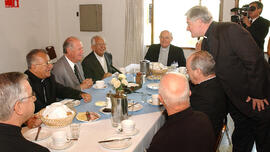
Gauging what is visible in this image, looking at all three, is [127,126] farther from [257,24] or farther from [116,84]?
[257,24]

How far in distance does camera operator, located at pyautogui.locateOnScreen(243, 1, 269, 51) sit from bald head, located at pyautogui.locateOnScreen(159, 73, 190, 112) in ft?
12.7

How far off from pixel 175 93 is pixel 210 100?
1.91 feet

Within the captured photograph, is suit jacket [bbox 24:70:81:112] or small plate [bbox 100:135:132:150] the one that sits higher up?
suit jacket [bbox 24:70:81:112]

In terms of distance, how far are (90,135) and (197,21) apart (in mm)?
1536

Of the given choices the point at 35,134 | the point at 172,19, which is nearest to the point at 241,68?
the point at 35,134

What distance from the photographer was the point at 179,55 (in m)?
4.54

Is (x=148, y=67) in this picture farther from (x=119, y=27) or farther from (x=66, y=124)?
(x=119, y=27)

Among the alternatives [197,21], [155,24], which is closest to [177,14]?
[155,24]

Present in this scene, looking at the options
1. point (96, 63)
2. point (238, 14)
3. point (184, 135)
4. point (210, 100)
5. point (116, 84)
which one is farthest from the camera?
point (96, 63)

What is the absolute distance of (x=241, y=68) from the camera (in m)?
2.37

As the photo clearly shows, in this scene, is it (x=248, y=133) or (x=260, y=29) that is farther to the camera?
(x=260, y=29)

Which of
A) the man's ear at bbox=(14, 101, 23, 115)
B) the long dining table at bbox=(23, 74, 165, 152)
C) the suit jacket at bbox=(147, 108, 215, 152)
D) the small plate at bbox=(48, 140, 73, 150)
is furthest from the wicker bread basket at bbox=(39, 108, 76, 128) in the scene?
the suit jacket at bbox=(147, 108, 215, 152)

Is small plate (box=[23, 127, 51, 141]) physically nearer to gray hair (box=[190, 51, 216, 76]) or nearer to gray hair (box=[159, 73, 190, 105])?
gray hair (box=[159, 73, 190, 105])

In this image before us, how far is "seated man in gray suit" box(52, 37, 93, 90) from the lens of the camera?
9.83 feet
